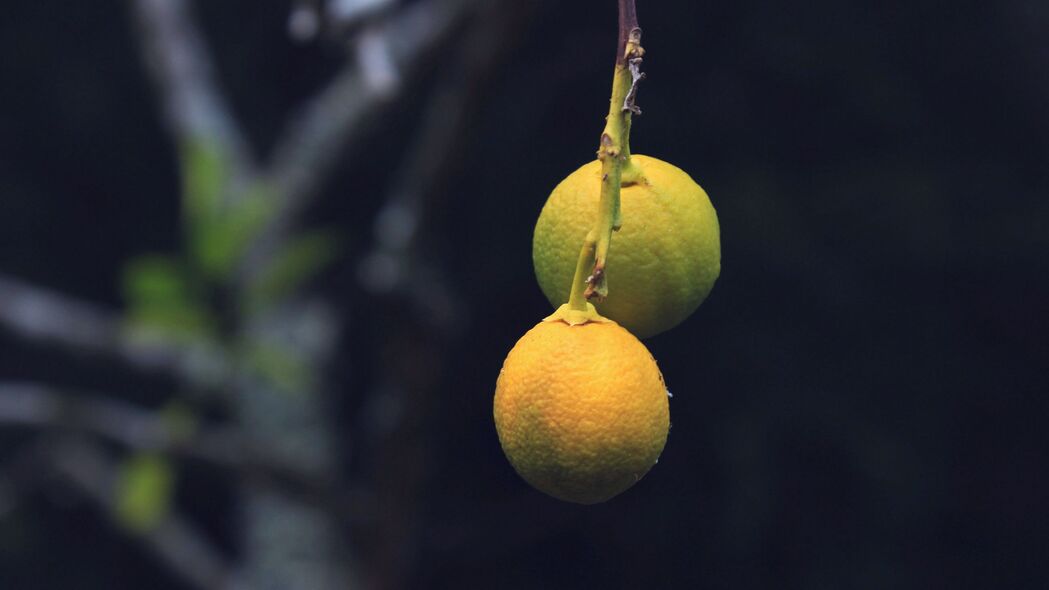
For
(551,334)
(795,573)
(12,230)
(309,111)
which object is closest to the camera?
(551,334)

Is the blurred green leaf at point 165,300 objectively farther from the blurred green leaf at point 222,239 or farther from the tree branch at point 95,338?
the tree branch at point 95,338

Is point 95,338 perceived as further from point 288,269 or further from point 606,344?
point 606,344

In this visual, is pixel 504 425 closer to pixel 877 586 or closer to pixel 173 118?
pixel 877 586

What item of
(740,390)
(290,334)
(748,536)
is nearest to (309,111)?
(290,334)

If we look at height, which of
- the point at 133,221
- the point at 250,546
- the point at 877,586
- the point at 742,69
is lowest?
the point at 877,586

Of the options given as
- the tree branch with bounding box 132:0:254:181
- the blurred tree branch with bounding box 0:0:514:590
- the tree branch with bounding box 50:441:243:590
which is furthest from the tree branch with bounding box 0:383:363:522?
the tree branch with bounding box 132:0:254:181

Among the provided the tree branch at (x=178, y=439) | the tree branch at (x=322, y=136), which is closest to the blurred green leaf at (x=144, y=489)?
the tree branch at (x=178, y=439)
